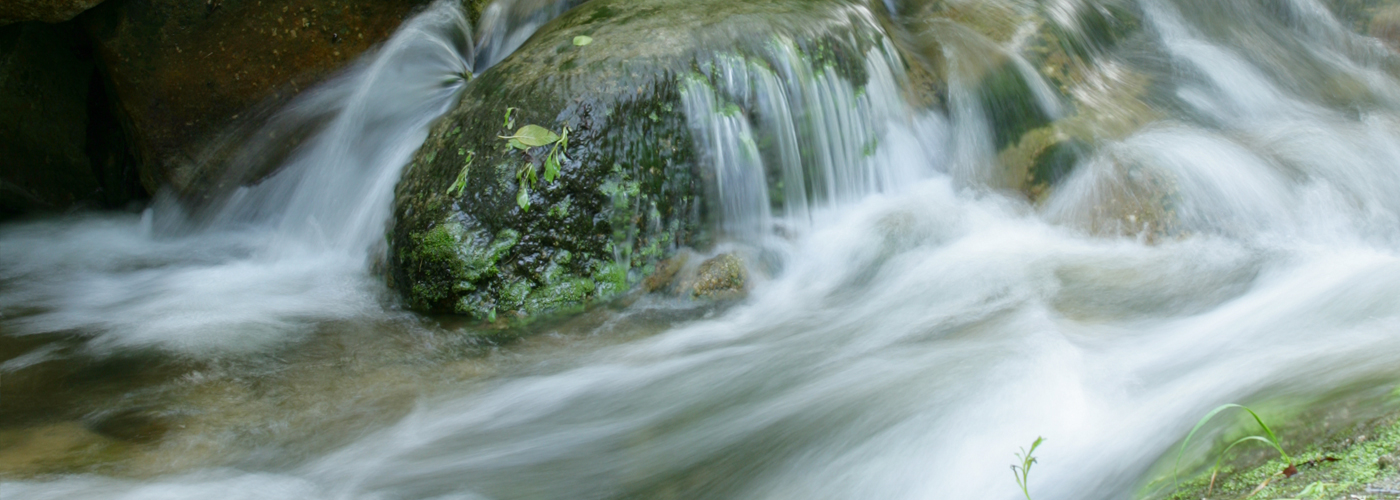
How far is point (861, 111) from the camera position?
4523 mm

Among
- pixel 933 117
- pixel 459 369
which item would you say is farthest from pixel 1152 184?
pixel 459 369

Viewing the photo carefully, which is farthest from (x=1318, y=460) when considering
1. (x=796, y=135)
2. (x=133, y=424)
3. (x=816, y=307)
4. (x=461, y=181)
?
(x=133, y=424)

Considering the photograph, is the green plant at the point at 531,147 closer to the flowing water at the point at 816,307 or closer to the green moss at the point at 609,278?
the green moss at the point at 609,278

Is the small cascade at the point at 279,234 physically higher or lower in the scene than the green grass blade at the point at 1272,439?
higher

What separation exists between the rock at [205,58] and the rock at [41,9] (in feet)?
0.55

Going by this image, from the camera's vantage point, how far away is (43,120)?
209 inches

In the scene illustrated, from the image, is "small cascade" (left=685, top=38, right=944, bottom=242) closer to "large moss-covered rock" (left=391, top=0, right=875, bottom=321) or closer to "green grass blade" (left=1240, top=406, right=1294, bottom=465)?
"large moss-covered rock" (left=391, top=0, right=875, bottom=321)

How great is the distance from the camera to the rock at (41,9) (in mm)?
4445

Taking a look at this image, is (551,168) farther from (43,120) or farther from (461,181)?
(43,120)

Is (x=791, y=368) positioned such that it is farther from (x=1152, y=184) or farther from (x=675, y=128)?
(x=1152, y=184)

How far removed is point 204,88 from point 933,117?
3.95 m

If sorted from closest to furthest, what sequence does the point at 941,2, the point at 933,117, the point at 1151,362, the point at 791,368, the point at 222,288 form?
the point at 1151,362 → the point at 791,368 → the point at 222,288 → the point at 933,117 → the point at 941,2

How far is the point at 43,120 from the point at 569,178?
3.55 metres

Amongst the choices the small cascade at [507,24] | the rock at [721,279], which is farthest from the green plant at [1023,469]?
the small cascade at [507,24]
